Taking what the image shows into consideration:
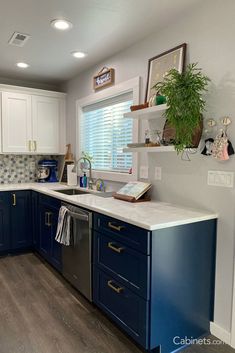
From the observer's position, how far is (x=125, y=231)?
1828 mm

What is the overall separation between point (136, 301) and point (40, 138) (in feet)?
9.53

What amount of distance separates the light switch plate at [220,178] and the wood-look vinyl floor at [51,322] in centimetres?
112

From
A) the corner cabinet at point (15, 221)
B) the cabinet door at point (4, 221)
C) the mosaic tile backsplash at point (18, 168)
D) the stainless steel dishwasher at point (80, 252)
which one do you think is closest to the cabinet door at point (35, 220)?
the corner cabinet at point (15, 221)

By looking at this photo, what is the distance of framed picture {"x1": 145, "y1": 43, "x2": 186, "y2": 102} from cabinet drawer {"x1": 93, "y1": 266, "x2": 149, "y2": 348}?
1636mm

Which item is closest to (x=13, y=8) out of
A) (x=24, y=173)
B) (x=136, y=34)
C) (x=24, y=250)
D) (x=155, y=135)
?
(x=136, y=34)

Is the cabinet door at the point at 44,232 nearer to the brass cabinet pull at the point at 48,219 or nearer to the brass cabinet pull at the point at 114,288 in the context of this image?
the brass cabinet pull at the point at 48,219

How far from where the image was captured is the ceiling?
6.57ft

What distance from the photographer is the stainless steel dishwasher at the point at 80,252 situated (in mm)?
2262

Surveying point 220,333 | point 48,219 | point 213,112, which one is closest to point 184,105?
point 213,112

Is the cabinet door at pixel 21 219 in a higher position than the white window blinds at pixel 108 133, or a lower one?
lower

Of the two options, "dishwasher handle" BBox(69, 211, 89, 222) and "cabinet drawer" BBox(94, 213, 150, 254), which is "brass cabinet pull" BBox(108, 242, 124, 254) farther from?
"dishwasher handle" BBox(69, 211, 89, 222)

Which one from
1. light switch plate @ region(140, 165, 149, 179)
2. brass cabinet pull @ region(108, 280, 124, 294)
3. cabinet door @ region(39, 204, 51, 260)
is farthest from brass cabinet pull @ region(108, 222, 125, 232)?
cabinet door @ region(39, 204, 51, 260)

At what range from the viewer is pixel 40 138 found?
3973 mm

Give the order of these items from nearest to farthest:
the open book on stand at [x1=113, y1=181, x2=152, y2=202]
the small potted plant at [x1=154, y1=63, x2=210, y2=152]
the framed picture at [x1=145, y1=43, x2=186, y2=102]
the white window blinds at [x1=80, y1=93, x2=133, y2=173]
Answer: the small potted plant at [x1=154, y1=63, x2=210, y2=152]
the framed picture at [x1=145, y1=43, x2=186, y2=102]
the open book on stand at [x1=113, y1=181, x2=152, y2=202]
the white window blinds at [x1=80, y1=93, x2=133, y2=173]
